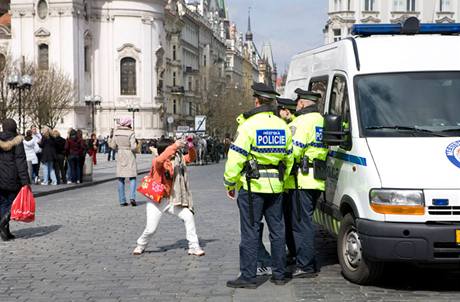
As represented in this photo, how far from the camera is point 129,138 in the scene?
16.3 meters

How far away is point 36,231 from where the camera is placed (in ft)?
40.6

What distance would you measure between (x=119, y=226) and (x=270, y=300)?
6252mm

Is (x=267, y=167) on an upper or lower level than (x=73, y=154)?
upper

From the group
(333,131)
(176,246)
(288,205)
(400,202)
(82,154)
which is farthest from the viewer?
(82,154)

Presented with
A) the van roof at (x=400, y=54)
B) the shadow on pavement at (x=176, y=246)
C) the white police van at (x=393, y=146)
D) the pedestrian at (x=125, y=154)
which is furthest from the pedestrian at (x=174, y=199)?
the pedestrian at (x=125, y=154)

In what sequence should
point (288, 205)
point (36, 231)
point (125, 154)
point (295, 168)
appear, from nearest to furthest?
point (295, 168)
point (288, 205)
point (36, 231)
point (125, 154)

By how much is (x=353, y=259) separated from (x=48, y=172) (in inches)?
681

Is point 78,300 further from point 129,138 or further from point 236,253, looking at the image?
point 129,138

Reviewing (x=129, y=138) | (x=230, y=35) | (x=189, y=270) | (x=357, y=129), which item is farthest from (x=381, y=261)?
(x=230, y=35)

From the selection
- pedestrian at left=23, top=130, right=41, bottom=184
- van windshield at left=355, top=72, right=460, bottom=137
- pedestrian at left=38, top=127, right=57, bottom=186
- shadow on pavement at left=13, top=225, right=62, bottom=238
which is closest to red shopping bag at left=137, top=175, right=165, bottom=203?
van windshield at left=355, top=72, right=460, bottom=137

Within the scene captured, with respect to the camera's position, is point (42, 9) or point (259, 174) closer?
point (259, 174)

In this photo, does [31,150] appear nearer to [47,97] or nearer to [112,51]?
[47,97]

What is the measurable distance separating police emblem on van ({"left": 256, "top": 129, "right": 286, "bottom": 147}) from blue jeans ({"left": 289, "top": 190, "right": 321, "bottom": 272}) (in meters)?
1.07

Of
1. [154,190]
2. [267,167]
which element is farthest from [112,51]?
[267,167]
